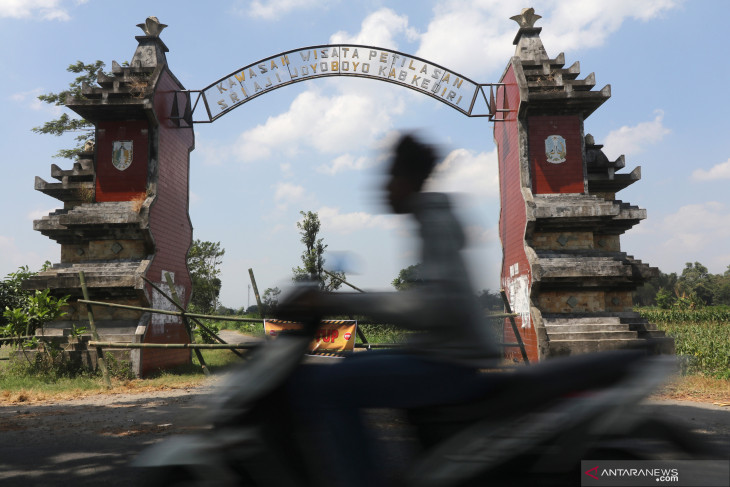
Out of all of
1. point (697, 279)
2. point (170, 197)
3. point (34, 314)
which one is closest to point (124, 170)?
point (170, 197)

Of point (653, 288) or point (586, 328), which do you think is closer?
point (586, 328)

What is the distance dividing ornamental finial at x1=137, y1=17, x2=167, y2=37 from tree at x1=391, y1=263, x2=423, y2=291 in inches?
543

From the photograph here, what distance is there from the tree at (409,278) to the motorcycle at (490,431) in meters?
0.45

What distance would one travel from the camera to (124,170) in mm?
12672

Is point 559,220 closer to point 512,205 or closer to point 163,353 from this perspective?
point 512,205

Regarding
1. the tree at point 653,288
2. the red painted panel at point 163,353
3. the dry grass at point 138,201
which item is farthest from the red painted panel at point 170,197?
the tree at point 653,288

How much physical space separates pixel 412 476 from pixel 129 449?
157 inches

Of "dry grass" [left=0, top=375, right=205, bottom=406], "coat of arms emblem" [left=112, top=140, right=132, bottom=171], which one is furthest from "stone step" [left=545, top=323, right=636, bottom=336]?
"coat of arms emblem" [left=112, top=140, right=132, bottom=171]

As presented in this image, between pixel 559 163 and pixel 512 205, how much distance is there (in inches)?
59.2

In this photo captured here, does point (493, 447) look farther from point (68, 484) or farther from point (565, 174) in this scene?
point (565, 174)

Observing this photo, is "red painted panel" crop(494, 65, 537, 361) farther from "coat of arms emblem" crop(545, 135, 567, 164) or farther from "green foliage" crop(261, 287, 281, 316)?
"green foliage" crop(261, 287, 281, 316)

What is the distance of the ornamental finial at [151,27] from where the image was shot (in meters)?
13.6

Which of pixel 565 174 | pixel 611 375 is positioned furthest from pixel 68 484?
pixel 565 174

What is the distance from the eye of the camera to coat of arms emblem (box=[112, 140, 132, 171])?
1270 cm
